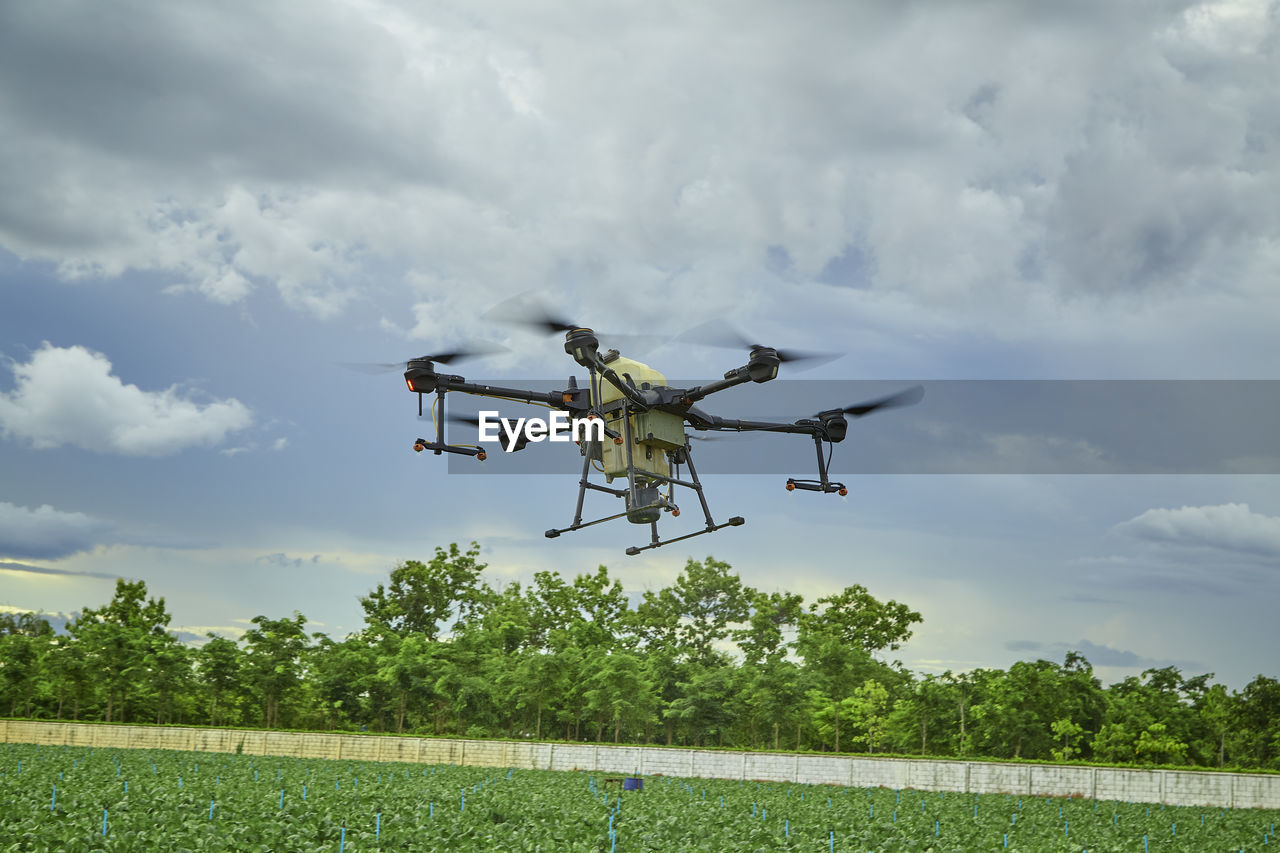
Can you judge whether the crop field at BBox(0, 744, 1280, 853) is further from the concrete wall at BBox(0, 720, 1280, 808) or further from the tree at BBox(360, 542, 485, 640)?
the tree at BBox(360, 542, 485, 640)

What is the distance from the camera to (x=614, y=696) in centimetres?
5800

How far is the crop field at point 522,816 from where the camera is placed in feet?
60.5

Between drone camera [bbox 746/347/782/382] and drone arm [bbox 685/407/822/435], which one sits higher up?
drone camera [bbox 746/347/782/382]

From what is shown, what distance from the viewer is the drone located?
54.4ft

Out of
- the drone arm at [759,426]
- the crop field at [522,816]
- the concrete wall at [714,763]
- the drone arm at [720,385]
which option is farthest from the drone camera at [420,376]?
the concrete wall at [714,763]

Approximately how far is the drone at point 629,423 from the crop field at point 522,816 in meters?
6.54

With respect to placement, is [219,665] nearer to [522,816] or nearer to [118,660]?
[118,660]

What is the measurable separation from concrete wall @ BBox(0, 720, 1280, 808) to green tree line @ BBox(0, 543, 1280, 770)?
399 inches

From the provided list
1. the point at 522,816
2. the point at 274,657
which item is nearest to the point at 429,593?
the point at 274,657

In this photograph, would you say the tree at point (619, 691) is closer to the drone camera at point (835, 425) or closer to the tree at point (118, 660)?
the tree at point (118, 660)

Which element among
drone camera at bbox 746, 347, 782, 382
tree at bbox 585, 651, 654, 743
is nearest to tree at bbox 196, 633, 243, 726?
tree at bbox 585, 651, 654, 743

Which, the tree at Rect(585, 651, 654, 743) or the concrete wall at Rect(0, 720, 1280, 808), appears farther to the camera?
the tree at Rect(585, 651, 654, 743)

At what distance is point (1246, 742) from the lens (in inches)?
2357

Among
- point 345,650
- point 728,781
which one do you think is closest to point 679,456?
point 728,781
